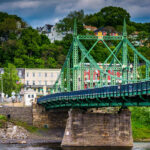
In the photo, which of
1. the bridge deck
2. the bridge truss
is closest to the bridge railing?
the bridge deck

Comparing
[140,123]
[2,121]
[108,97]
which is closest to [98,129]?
[108,97]

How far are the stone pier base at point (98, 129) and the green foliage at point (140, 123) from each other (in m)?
13.9

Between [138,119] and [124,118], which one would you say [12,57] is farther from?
[124,118]

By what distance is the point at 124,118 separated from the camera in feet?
321

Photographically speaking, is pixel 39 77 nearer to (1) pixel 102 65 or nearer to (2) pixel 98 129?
(1) pixel 102 65

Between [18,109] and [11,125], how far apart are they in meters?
8.77

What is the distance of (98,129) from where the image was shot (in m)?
97.4

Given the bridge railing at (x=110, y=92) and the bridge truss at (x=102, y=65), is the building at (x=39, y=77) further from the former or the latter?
the bridge railing at (x=110, y=92)

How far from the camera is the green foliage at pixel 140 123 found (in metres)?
113

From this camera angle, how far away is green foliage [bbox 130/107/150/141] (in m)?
113

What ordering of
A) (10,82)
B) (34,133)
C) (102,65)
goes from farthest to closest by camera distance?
1. (10,82)
2. (102,65)
3. (34,133)

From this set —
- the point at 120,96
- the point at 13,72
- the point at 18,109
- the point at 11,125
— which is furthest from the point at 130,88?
the point at 13,72

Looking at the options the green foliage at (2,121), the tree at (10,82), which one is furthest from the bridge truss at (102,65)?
the tree at (10,82)

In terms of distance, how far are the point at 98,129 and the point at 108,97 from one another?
46.0 ft
